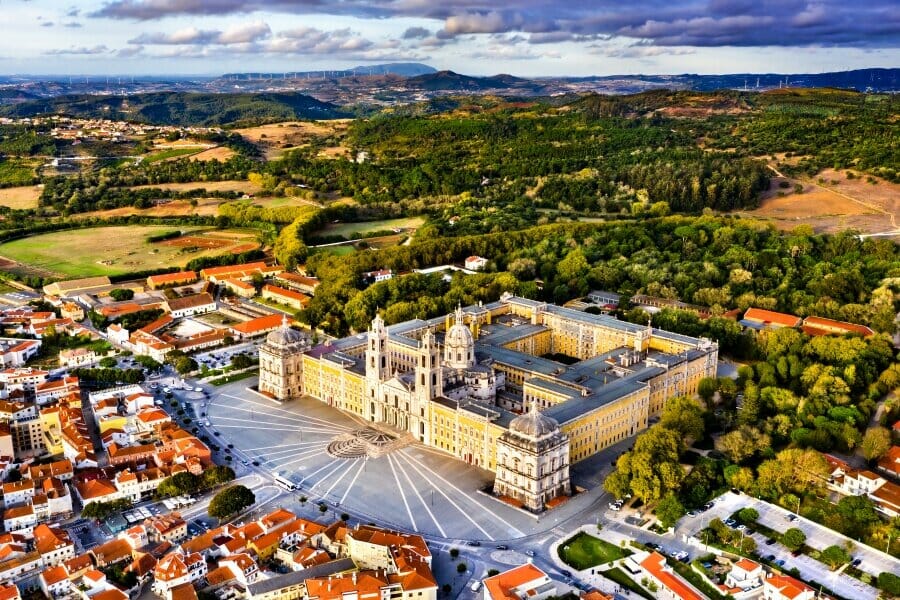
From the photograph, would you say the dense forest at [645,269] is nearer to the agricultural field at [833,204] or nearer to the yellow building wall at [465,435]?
the agricultural field at [833,204]

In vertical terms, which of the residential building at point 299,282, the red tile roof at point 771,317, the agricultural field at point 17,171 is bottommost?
the residential building at point 299,282

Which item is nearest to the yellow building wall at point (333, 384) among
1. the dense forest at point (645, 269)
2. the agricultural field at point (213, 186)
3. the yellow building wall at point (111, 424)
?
the yellow building wall at point (111, 424)

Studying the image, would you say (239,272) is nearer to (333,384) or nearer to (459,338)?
(333,384)

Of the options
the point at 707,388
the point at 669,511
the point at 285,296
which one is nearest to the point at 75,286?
the point at 285,296

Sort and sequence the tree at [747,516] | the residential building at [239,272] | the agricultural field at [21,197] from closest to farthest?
the tree at [747,516] → the residential building at [239,272] → the agricultural field at [21,197]

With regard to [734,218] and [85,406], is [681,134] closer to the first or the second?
[734,218]

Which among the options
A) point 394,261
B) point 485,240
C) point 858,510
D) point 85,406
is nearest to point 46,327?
point 85,406
